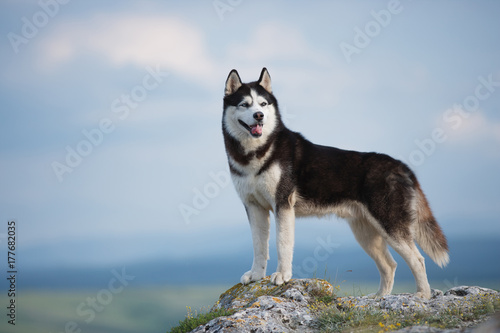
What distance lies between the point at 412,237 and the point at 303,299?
220 centimetres

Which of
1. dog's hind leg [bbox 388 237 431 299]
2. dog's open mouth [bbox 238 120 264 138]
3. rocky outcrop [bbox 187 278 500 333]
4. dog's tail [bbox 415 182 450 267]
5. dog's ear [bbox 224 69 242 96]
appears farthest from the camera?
dog's tail [bbox 415 182 450 267]

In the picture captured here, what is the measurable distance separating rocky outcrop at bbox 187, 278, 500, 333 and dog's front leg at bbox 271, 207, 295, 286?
16 centimetres

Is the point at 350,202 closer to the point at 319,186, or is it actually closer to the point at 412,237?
the point at 319,186

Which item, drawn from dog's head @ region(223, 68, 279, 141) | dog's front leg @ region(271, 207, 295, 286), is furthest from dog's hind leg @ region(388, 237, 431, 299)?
dog's head @ region(223, 68, 279, 141)

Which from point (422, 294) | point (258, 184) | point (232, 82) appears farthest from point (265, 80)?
point (422, 294)

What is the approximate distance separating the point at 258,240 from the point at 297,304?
1.32 meters

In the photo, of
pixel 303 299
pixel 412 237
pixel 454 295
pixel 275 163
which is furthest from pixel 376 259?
pixel 275 163

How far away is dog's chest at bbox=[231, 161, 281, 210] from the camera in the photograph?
7.98 metres

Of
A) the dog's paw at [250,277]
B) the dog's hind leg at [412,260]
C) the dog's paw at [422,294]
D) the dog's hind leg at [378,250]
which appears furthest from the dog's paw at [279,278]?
the dog's paw at [422,294]

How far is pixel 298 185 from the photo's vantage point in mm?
8219

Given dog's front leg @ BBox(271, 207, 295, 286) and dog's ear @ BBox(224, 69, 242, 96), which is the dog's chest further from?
dog's ear @ BBox(224, 69, 242, 96)

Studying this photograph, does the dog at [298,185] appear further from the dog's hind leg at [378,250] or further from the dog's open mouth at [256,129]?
the dog's hind leg at [378,250]

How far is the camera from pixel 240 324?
6.49 meters

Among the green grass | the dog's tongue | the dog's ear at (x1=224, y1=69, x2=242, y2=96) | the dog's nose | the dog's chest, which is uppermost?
the dog's ear at (x1=224, y1=69, x2=242, y2=96)
